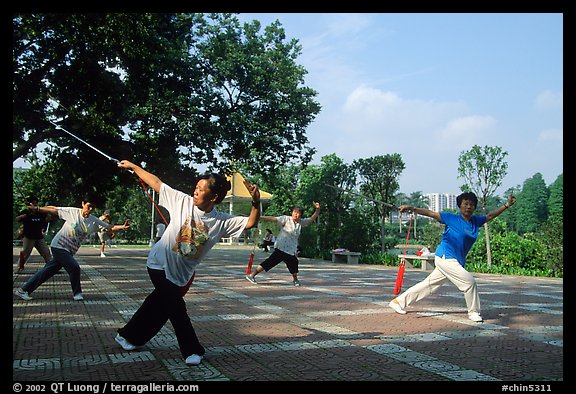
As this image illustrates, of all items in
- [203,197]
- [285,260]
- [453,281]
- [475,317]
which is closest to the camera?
[203,197]

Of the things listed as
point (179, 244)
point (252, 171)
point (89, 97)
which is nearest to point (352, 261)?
point (252, 171)

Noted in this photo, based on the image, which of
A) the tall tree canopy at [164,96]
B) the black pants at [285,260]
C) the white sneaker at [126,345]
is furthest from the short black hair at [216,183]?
the tall tree canopy at [164,96]

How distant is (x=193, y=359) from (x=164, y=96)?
646 inches

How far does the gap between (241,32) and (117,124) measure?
6.94m

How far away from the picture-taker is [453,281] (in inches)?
297

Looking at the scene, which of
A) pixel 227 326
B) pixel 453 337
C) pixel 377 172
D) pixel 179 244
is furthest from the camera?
pixel 377 172

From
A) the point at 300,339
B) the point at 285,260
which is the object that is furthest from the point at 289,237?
the point at 300,339

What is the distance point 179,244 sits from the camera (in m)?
4.97

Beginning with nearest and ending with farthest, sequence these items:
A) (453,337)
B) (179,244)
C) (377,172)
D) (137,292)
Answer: (179,244) → (453,337) → (137,292) → (377,172)

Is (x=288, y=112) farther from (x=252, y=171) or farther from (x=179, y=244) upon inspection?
(x=179, y=244)

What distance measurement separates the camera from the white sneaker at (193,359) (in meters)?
4.78

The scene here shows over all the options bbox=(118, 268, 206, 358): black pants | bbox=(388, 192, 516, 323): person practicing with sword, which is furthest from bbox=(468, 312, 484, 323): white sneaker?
bbox=(118, 268, 206, 358): black pants

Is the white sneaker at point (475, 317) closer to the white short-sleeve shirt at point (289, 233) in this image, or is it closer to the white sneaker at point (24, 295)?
the white short-sleeve shirt at point (289, 233)

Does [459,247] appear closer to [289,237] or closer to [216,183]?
[216,183]
